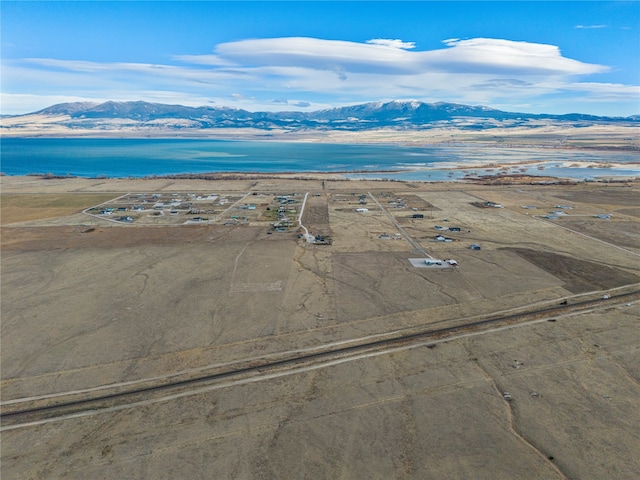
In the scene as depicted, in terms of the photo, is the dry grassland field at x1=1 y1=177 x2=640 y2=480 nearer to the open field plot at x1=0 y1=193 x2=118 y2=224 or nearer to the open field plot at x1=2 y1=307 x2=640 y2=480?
the open field plot at x1=2 y1=307 x2=640 y2=480

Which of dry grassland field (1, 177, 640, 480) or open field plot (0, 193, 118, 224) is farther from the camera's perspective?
open field plot (0, 193, 118, 224)

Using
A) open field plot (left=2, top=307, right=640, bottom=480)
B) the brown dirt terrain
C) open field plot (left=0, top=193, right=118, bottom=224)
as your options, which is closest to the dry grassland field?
open field plot (left=2, top=307, right=640, bottom=480)

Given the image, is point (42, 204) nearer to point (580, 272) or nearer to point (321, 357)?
point (321, 357)

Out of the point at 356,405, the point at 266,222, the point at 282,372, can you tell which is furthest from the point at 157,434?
the point at 266,222

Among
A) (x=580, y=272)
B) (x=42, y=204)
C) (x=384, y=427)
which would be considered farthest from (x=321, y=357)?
(x=42, y=204)

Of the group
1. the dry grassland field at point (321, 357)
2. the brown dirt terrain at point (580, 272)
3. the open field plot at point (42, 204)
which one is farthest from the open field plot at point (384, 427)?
the open field plot at point (42, 204)

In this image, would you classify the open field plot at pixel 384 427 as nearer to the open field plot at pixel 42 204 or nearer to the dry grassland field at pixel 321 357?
the dry grassland field at pixel 321 357

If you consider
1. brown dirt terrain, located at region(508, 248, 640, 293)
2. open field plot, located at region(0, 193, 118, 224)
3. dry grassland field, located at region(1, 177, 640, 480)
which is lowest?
open field plot, located at region(0, 193, 118, 224)

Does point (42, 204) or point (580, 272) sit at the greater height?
point (580, 272)
